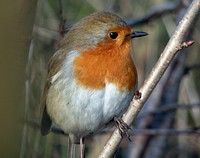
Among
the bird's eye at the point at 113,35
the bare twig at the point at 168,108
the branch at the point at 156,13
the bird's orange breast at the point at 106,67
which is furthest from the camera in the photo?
the branch at the point at 156,13

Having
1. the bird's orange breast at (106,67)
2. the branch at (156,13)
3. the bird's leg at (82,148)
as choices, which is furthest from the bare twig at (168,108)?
the bird's orange breast at (106,67)

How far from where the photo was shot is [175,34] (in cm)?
220

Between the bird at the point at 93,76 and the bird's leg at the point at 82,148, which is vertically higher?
the bird at the point at 93,76

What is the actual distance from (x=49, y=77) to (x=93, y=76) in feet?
1.67

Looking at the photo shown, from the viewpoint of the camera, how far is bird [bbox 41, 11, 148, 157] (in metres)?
3.09

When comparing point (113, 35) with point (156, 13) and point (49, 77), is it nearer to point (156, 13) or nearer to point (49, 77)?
point (49, 77)

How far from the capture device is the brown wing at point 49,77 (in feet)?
11.2

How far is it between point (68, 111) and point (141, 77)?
197 cm

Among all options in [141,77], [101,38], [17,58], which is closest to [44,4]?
[141,77]

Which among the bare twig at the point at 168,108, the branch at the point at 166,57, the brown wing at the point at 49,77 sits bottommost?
the bare twig at the point at 168,108

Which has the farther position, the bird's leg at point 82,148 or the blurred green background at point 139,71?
the blurred green background at point 139,71

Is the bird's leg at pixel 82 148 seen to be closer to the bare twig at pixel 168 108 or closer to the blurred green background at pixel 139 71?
the blurred green background at pixel 139 71

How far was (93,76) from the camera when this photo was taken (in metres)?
3.08

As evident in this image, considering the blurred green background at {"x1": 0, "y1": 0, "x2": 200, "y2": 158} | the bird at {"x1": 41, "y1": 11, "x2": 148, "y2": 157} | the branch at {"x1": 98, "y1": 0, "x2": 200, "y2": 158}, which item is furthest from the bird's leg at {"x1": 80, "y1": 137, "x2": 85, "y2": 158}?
the branch at {"x1": 98, "y1": 0, "x2": 200, "y2": 158}
